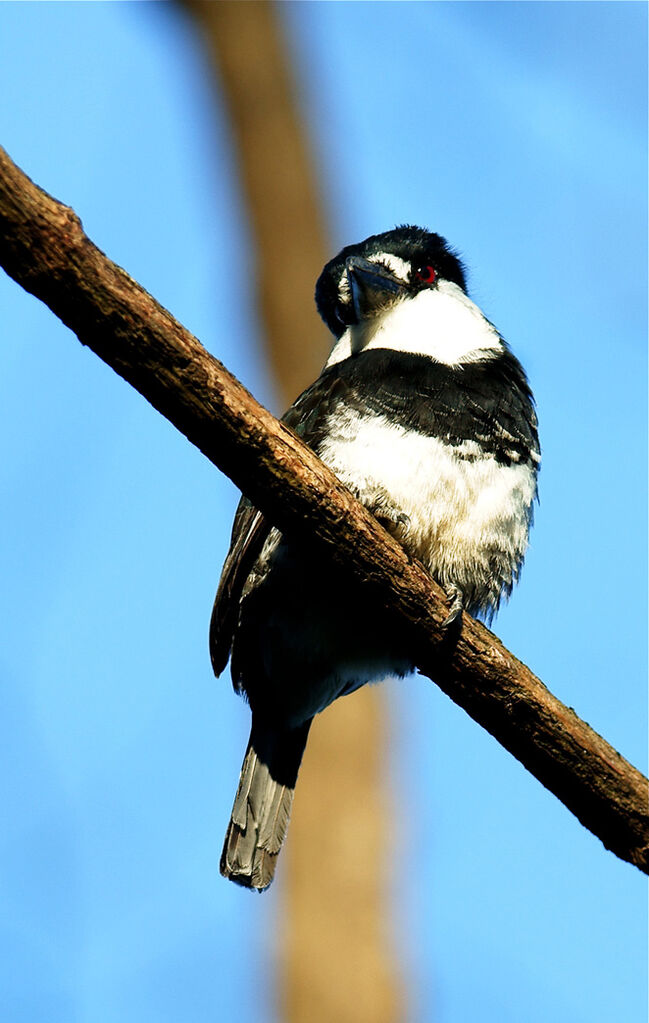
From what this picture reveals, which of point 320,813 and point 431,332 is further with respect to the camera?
point 320,813

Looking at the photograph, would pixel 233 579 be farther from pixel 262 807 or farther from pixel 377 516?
pixel 262 807

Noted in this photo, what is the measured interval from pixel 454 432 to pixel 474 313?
3.74 feet

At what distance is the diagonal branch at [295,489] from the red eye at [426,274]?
182cm

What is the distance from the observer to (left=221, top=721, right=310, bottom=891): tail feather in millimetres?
4188

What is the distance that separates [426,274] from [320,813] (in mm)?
2781

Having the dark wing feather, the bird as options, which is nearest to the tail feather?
the bird

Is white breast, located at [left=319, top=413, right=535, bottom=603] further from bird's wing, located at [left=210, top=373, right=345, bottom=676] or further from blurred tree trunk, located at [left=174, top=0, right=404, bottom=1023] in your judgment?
blurred tree trunk, located at [left=174, top=0, right=404, bottom=1023]

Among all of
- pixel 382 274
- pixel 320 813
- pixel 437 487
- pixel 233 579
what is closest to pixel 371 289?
pixel 382 274

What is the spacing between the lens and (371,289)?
4520mm

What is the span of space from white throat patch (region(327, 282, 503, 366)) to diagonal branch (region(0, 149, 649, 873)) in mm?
1176

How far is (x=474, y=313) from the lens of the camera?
471 cm

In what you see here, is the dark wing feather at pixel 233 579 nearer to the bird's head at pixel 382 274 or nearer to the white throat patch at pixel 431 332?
the white throat patch at pixel 431 332

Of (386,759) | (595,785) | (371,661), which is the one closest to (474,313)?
(371,661)

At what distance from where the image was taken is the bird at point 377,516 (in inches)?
144
